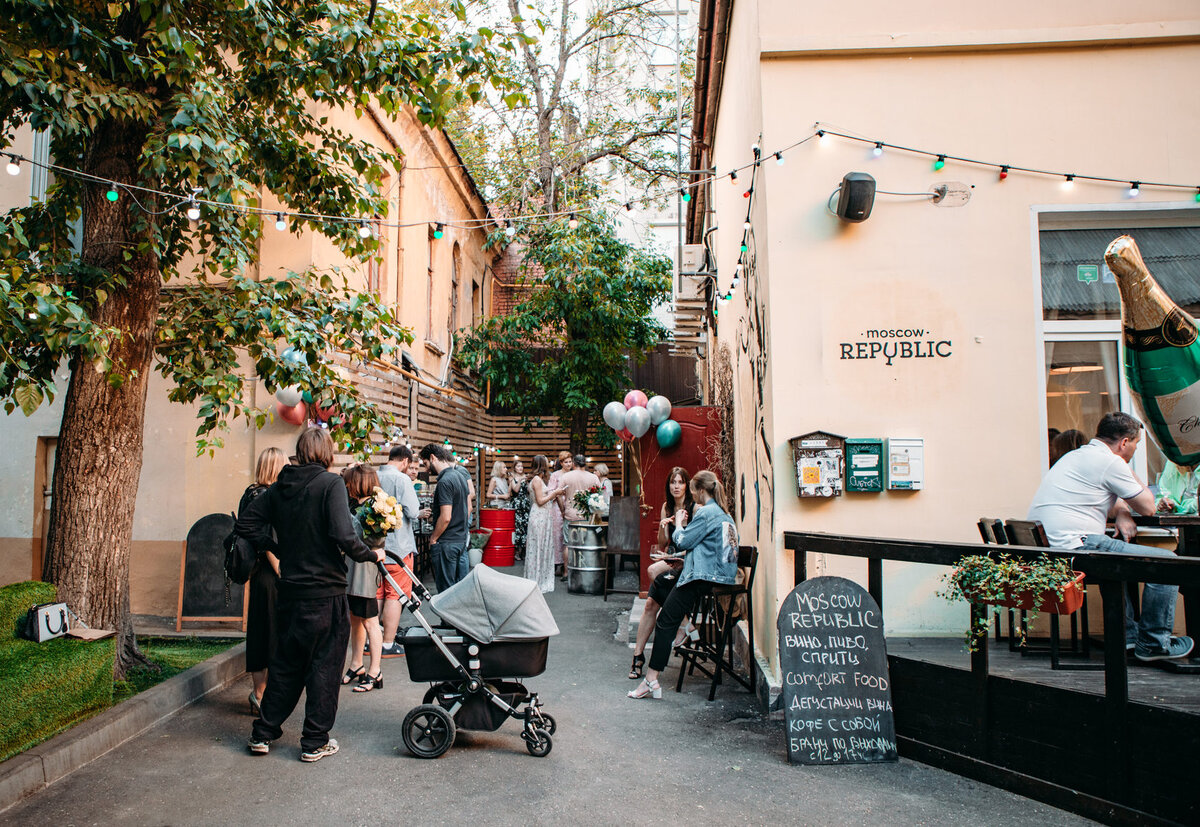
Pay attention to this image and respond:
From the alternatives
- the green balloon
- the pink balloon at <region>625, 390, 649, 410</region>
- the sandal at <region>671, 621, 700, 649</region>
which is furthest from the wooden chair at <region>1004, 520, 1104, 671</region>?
the pink balloon at <region>625, 390, 649, 410</region>

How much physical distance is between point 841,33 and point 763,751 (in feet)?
16.1

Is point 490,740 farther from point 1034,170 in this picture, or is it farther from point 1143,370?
point 1034,170

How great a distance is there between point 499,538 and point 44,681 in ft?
31.3

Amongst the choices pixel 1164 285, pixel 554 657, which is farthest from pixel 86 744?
pixel 1164 285

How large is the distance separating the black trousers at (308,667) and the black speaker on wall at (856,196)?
415cm

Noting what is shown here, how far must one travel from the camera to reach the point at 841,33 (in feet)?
19.8

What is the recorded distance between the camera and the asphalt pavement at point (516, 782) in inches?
161

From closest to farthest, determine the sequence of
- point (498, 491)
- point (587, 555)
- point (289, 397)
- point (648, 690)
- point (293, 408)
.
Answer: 1. point (648, 690)
2. point (289, 397)
3. point (293, 408)
4. point (587, 555)
5. point (498, 491)

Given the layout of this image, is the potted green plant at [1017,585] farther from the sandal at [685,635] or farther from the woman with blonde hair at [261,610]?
the woman with blonde hair at [261,610]

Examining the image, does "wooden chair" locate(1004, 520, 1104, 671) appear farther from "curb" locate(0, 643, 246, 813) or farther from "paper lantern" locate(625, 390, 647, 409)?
"paper lantern" locate(625, 390, 647, 409)

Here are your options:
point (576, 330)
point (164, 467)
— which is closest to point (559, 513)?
point (164, 467)

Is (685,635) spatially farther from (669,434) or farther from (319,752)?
(319,752)

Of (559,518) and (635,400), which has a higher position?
(635,400)

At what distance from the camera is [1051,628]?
515cm
